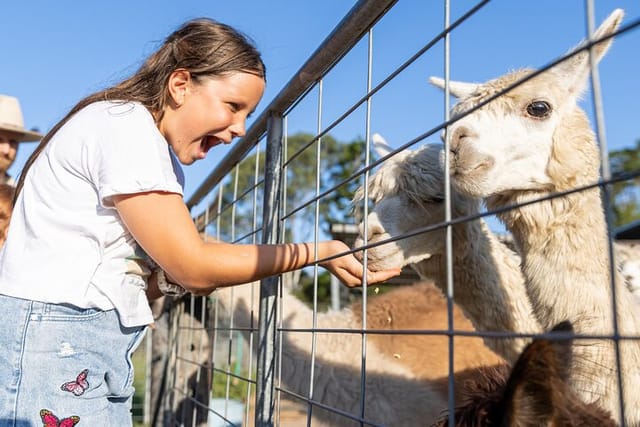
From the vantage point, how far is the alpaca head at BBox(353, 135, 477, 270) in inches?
139

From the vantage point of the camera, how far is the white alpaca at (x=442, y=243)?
3535mm

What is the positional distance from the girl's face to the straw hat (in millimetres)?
3666

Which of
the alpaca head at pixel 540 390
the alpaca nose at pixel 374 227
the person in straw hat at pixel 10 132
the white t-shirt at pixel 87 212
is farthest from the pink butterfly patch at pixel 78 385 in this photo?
the person in straw hat at pixel 10 132

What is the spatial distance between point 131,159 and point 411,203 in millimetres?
2362

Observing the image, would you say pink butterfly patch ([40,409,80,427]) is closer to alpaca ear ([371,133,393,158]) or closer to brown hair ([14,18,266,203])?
brown hair ([14,18,266,203])

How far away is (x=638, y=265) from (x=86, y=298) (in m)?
4.02

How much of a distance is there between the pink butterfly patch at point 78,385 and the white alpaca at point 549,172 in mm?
1718

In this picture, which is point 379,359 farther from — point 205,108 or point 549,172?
point 205,108

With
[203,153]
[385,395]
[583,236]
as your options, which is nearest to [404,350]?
[385,395]

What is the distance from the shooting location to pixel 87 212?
5.09ft

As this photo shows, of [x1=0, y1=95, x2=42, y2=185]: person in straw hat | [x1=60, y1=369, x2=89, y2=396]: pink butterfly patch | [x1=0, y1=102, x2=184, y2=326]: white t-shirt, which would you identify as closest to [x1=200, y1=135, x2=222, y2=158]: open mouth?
[x1=0, y1=102, x2=184, y2=326]: white t-shirt

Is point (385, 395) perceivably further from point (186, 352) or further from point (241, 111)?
point (241, 111)

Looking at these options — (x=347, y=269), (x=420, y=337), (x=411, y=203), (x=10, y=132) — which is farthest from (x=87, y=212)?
(x=10, y=132)

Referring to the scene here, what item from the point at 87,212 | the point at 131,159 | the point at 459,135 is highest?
the point at 459,135
